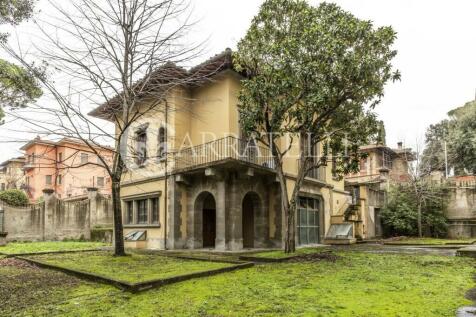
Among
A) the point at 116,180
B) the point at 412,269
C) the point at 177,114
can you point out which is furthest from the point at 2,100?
the point at 412,269

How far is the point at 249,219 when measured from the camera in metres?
17.7

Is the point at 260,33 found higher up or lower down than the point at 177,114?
higher up

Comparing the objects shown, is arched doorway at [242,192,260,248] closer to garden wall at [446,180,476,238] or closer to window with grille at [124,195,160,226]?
window with grille at [124,195,160,226]

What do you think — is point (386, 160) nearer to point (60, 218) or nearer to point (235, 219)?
point (235, 219)

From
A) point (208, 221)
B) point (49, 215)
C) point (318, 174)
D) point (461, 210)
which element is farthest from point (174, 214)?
point (461, 210)

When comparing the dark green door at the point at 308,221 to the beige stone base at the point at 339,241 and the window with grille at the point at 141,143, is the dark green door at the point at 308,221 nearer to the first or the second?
the beige stone base at the point at 339,241

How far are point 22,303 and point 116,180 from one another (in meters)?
6.15

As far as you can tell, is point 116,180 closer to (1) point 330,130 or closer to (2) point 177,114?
(2) point 177,114

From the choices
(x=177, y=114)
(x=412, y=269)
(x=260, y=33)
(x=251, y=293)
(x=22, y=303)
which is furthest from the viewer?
(x=177, y=114)

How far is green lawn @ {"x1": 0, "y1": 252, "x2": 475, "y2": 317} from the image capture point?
496 cm

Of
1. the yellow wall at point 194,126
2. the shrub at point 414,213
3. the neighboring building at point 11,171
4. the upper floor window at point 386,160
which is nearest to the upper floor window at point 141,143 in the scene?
the yellow wall at point 194,126

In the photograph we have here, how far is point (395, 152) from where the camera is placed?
39281 millimetres

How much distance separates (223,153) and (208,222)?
508cm

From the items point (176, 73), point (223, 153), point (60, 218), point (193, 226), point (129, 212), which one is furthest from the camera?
point (60, 218)
